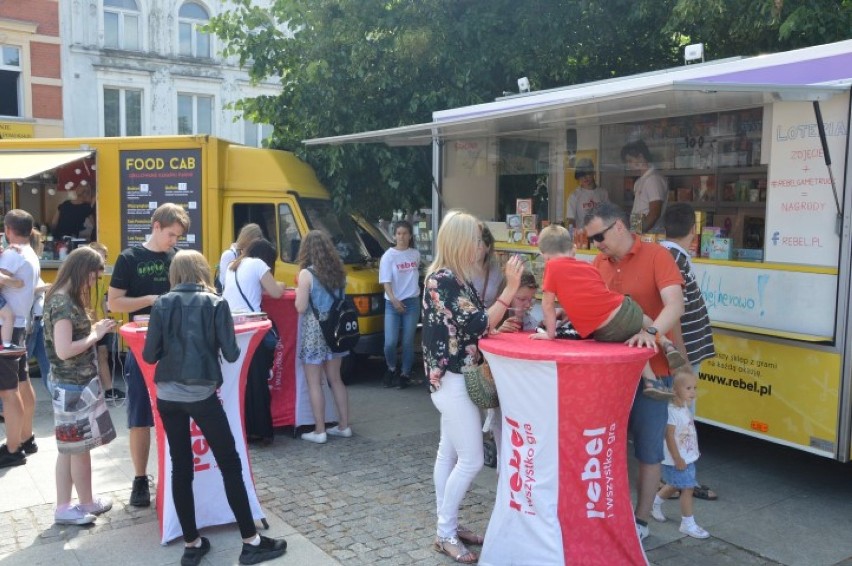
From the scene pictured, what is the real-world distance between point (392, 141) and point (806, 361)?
5262 mm

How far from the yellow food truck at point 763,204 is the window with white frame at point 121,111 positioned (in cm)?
1724

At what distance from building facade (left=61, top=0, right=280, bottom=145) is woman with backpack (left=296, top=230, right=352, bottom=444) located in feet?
53.7

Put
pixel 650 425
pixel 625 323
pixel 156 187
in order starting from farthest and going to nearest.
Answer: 1. pixel 156 187
2. pixel 650 425
3. pixel 625 323

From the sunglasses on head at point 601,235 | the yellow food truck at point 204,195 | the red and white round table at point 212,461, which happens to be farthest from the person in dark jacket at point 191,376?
the yellow food truck at point 204,195

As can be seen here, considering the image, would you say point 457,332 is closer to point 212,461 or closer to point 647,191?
point 212,461

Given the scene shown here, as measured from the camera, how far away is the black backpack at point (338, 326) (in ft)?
20.1

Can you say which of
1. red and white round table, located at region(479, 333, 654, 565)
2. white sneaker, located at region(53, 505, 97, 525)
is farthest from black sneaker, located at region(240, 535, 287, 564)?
red and white round table, located at region(479, 333, 654, 565)

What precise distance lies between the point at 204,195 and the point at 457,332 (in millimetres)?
5383

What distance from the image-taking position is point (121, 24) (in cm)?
2172

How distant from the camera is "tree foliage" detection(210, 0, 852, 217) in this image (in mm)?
Answer: 9703

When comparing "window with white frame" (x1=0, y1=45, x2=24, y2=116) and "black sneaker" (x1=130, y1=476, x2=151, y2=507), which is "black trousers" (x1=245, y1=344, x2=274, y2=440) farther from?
"window with white frame" (x1=0, y1=45, x2=24, y2=116)

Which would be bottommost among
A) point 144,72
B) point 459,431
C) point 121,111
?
point 459,431

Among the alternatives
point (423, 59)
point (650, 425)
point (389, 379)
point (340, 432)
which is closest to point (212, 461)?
point (340, 432)

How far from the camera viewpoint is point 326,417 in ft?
22.0
